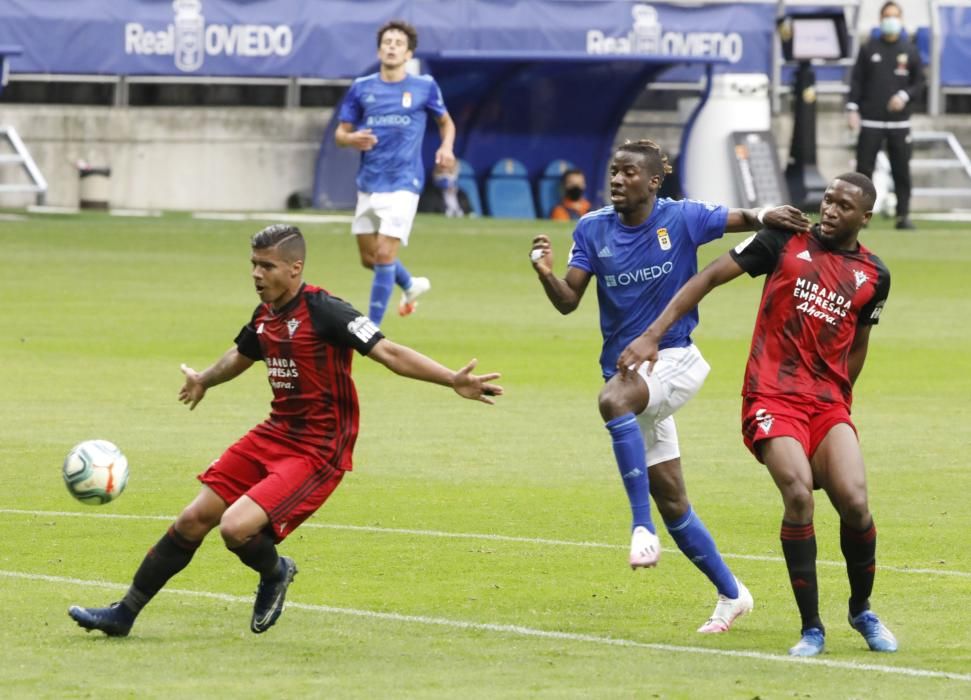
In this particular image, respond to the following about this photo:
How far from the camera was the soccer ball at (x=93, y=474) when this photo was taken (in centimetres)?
877

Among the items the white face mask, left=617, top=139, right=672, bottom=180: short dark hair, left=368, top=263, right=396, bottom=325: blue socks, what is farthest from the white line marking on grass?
the white face mask

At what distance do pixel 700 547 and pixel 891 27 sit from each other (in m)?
23.5

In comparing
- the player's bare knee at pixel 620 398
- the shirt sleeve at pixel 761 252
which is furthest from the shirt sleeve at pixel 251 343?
the shirt sleeve at pixel 761 252

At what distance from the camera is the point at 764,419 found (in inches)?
321

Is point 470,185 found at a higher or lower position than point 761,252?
lower

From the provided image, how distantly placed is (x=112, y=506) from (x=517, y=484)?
2.31 metres

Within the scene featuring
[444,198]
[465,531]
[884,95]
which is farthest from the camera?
[444,198]

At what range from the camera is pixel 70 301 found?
21922mm

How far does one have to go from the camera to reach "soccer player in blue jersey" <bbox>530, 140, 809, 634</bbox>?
8.68 metres

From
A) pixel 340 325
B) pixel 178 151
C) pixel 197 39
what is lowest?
pixel 178 151

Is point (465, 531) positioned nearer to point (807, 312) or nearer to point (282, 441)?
Answer: point (282, 441)

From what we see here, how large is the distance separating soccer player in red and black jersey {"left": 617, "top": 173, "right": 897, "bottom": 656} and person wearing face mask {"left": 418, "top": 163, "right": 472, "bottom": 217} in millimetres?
26144

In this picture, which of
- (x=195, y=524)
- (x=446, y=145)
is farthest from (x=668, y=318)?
(x=446, y=145)

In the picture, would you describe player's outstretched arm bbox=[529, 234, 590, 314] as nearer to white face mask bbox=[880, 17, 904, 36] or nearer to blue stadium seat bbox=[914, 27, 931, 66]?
white face mask bbox=[880, 17, 904, 36]
